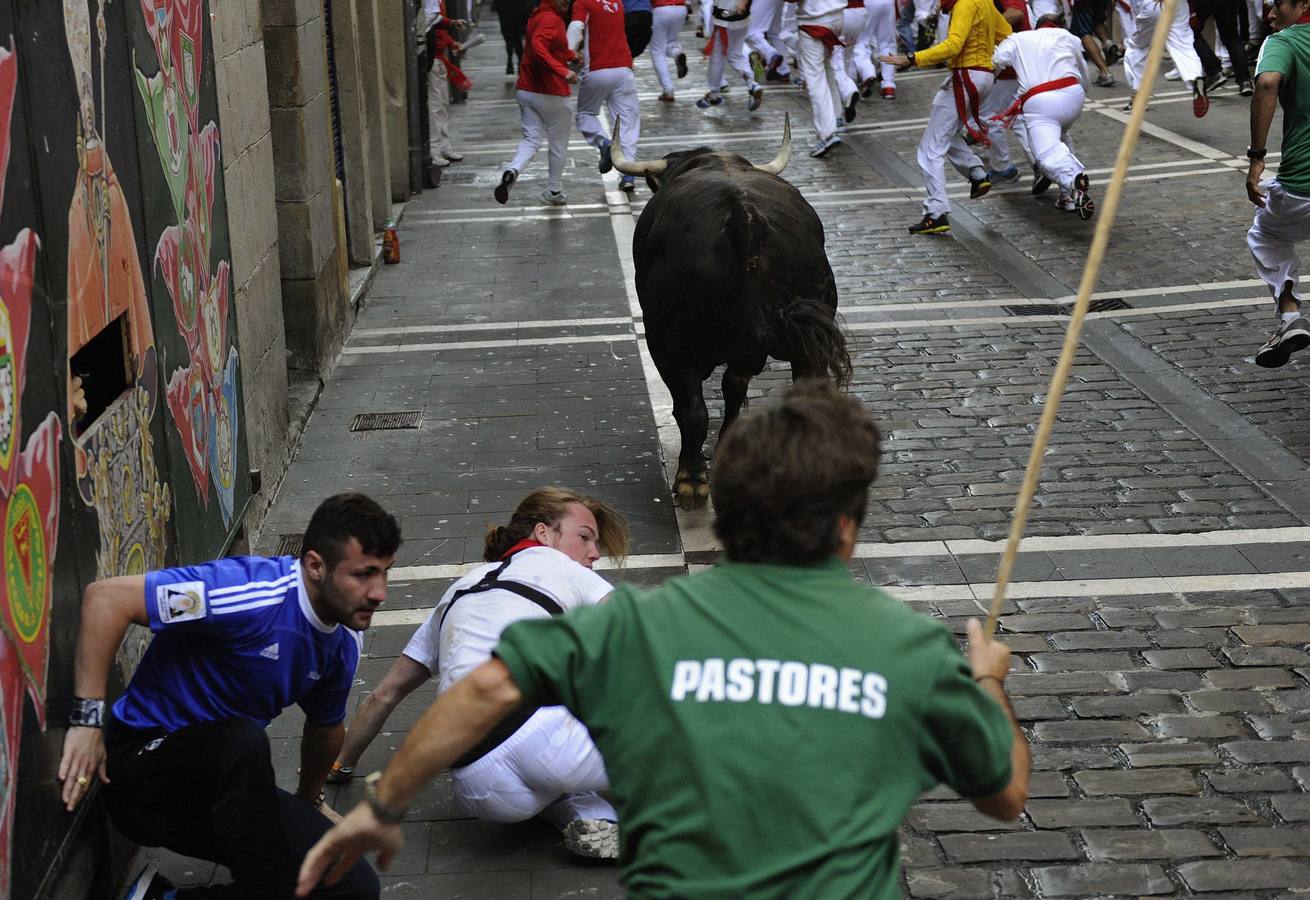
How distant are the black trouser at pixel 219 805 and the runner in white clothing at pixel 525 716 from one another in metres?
0.59

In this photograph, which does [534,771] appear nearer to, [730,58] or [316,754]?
[316,754]

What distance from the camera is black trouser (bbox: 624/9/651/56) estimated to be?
1916 cm

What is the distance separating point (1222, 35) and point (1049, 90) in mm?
6563

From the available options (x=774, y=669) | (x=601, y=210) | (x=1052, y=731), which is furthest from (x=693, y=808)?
(x=601, y=210)

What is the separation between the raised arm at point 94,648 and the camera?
13.3 ft

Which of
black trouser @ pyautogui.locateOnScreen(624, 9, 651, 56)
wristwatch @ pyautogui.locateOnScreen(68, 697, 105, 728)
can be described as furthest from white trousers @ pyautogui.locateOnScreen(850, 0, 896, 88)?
wristwatch @ pyautogui.locateOnScreen(68, 697, 105, 728)

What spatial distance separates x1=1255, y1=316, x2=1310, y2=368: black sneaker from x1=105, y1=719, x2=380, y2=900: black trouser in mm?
6737

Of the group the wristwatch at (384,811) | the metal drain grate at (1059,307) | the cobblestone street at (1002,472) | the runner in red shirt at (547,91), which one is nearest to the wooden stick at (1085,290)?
the wristwatch at (384,811)

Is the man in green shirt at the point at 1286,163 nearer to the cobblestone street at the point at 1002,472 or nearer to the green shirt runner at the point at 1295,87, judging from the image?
the green shirt runner at the point at 1295,87

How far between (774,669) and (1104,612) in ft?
14.5

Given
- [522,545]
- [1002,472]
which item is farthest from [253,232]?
[1002,472]

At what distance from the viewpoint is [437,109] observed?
1788 cm

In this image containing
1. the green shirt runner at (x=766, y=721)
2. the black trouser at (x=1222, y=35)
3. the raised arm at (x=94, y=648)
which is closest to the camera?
the green shirt runner at (x=766, y=721)

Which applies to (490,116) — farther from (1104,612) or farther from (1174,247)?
(1104,612)
